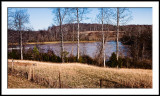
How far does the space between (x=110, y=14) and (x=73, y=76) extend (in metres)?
2.98

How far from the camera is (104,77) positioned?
4.50 meters

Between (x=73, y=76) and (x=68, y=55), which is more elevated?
(x=68, y=55)

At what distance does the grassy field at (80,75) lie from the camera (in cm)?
400

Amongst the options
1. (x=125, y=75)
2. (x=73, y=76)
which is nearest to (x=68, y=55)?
(x=73, y=76)

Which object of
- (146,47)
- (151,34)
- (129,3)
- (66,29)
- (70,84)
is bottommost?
(70,84)

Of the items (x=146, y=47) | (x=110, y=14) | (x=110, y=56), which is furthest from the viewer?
(x=110, y=56)

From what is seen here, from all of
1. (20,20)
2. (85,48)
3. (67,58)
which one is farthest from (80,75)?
(20,20)

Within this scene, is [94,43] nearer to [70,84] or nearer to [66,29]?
A: [66,29]

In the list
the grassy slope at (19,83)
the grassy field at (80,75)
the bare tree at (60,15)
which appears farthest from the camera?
the bare tree at (60,15)

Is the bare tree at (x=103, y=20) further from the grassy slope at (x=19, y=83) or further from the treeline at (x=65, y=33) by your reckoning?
the grassy slope at (x=19, y=83)

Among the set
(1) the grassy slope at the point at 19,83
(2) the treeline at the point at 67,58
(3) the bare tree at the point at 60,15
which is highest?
(3) the bare tree at the point at 60,15

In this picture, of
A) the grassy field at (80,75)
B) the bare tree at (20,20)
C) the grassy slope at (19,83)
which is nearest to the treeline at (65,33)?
the bare tree at (20,20)

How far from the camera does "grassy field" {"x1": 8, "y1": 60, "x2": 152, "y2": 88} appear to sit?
4.00 m

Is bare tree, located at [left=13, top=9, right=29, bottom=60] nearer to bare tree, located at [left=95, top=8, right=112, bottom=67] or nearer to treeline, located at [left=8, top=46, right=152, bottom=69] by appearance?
treeline, located at [left=8, top=46, right=152, bottom=69]
